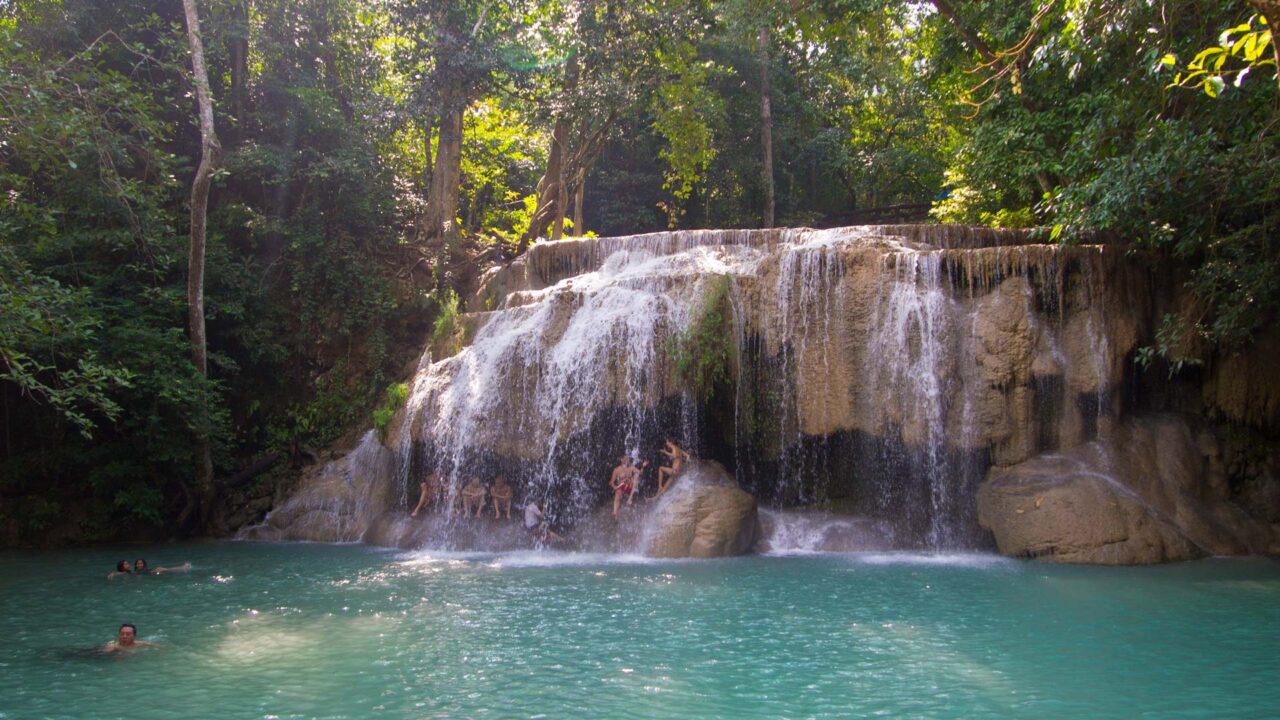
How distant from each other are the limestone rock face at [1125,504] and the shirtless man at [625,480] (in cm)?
501

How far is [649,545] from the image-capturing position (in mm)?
12406

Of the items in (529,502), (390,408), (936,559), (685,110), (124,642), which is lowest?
(124,642)

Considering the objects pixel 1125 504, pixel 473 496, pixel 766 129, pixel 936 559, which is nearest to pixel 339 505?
pixel 473 496

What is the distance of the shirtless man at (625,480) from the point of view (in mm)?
13201

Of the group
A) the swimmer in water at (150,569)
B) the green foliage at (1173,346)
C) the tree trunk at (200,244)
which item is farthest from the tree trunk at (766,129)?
the swimmer in water at (150,569)

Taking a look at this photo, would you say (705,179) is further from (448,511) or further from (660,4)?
(448,511)

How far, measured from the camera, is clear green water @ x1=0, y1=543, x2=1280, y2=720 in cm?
640

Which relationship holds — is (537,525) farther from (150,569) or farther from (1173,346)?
(1173,346)

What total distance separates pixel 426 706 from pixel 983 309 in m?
9.79

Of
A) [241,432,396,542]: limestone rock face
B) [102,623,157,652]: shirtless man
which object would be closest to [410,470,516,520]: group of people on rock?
[241,432,396,542]: limestone rock face

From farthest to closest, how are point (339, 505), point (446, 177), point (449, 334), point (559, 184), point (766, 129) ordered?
point (766, 129), point (559, 184), point (446, 177), point (449, 334), point (339, 505)

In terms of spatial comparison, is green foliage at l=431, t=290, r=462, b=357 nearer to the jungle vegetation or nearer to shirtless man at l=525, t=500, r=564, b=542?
the jungle vegetation

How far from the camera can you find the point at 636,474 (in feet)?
43.5

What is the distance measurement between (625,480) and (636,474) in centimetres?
20
